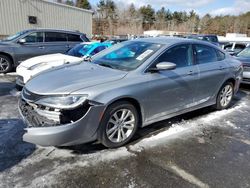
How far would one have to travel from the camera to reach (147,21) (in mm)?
72750

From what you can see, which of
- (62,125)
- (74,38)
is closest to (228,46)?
(74,38)

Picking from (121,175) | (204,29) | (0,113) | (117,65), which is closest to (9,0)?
(0,113)

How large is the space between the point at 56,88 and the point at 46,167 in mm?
995

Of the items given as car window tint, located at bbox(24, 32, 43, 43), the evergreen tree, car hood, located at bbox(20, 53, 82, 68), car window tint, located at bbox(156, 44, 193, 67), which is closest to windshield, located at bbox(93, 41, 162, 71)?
car window tint, located at bbox(156, 44, 193, 67)

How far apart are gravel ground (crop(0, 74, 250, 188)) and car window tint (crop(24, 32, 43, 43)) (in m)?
5.28

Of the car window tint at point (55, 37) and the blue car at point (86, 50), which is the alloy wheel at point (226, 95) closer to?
the blue car at point (86, 50)

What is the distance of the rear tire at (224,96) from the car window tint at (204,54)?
0.75 metres

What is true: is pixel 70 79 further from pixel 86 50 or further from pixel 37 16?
pixel 37 16

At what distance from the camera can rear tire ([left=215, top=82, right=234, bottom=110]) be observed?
539cm

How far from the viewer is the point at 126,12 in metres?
61.1

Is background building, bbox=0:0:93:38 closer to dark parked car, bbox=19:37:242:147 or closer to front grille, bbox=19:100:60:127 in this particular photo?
dark parked car, bbox=19:37:242:147

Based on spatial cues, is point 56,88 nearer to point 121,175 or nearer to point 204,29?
point 121,175

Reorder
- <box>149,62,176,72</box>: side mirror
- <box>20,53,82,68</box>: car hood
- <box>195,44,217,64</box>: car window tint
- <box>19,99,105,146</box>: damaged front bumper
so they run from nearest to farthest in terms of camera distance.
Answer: <box>19,99,105,146</box>: damaged front bumper → <box>149,62,176,72</box>: side mirror → <box>195,44,217,64</box>: car window tint → <box>20,53,82,68</box>: car hood

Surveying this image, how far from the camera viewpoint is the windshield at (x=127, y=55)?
3889mm
